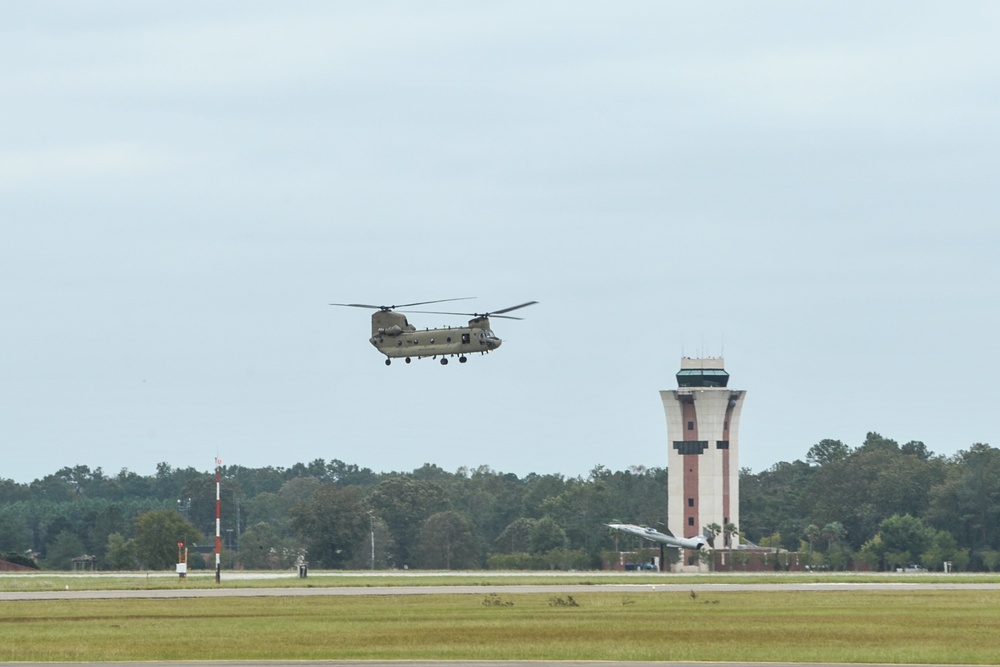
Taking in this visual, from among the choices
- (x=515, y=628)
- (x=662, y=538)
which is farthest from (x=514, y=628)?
(x=662, y=538)

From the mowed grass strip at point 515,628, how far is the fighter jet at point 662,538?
87494 millimetres

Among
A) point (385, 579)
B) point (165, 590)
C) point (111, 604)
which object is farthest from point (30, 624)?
point (385, 579)

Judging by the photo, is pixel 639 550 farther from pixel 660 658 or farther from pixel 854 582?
pixel 660 658

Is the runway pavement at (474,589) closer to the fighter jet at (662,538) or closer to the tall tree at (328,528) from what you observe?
the fighter jet at (662,538)

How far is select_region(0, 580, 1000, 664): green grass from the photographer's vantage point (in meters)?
51.6

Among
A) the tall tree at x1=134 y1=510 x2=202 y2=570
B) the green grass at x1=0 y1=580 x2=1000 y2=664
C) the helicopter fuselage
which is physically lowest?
the green grass at x1=0 y1=580 x2=1000 y2=664

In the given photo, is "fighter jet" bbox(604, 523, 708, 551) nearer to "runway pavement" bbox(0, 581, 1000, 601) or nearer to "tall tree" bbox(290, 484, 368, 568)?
"tall tree" bbox(290, 484, 368, 568)

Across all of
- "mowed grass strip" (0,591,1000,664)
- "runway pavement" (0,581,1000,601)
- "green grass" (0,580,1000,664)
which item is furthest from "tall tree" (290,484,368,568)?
"green grass" (0,580,1000,664)

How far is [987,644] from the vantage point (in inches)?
2156

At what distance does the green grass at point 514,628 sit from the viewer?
51.6 meters

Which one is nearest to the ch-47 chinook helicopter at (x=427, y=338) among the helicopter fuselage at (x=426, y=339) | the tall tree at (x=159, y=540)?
the helicopter fuselage at (x=426, y=339)

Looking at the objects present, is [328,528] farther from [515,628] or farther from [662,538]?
[515,628]

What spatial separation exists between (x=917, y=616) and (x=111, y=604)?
38.5 metres

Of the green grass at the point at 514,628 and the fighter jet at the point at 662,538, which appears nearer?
the green grass at the point at 514,628
